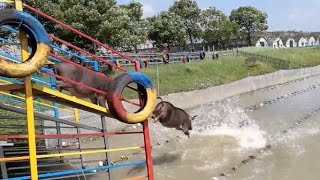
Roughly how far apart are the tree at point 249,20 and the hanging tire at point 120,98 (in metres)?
68.2

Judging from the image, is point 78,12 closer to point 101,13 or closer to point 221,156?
point 101,13

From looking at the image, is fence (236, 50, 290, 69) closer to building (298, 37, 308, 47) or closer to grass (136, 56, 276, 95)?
grass (136, 56, 276, 95)

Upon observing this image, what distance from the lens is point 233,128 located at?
609 inches

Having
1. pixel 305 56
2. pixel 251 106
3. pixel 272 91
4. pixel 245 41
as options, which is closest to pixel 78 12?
pixel 251 106

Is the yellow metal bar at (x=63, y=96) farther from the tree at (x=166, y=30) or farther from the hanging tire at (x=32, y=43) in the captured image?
the tree at (x=166, y=30)

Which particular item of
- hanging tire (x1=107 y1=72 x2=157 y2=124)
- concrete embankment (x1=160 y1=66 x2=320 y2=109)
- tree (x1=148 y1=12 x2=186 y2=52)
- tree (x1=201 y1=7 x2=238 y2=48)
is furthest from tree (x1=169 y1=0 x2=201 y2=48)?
hanging tire (x1=107 y1=72 x2=157 y2=124)

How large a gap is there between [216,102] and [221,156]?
12.2 metres

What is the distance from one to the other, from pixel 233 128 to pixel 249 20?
5934 cm

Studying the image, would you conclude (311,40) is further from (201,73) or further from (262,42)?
(201,73)

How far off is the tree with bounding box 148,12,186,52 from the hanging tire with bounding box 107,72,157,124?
137 feet

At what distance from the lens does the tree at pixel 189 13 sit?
55.4 metres

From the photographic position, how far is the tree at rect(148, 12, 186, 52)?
47.7 metres

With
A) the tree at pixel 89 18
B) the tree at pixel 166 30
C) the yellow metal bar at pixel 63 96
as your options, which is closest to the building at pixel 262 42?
the tree at pixel 166 30

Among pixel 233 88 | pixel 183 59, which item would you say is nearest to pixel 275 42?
pixel 183 59
